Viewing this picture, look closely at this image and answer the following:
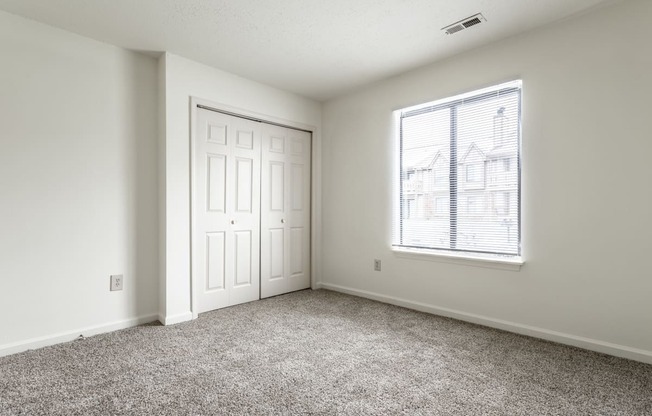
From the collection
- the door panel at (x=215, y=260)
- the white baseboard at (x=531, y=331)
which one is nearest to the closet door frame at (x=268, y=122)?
the door panel at (x=215, y=260)

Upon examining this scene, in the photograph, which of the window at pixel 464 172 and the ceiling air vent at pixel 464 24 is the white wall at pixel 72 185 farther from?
the ceiling air vent at pixel 464 24

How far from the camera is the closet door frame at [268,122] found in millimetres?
3145

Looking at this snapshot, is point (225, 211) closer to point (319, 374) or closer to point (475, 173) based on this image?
point (319, 374)

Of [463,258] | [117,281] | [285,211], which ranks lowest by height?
[117,281]

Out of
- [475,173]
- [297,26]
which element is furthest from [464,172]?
[297,26]

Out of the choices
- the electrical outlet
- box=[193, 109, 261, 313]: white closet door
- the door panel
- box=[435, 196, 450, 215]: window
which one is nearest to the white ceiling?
box=[193, 109, 261, 313]: white closet door

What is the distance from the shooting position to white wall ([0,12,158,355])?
2404 mm

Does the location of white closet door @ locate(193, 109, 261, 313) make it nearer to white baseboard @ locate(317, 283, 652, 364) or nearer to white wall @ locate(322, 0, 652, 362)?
white baseboard @ locate(317, 283, 652, 364)

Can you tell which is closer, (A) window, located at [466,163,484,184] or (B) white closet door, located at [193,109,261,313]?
(A) window, located at [466,163,484,184]

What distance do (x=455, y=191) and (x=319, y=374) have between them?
6.79 ft

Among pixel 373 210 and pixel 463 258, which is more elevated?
pixel 373 210

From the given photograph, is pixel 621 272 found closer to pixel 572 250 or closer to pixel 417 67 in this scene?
pixel 572 250

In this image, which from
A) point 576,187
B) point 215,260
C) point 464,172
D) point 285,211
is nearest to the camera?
point 576,187

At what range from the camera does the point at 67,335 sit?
8.48 feet
